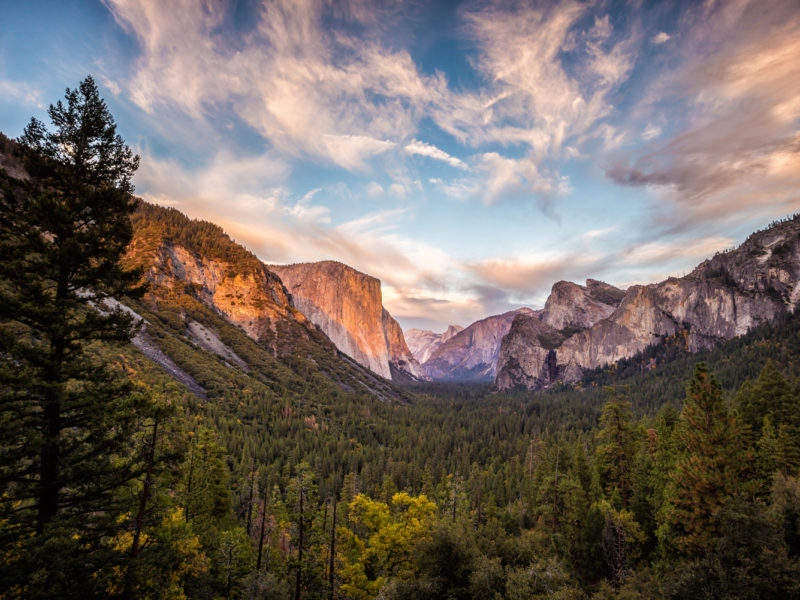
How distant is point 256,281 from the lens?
19512 cm

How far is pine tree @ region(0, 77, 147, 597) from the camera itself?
8961 millimetres

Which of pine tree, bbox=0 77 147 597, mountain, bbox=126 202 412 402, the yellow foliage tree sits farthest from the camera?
mountain, bbox=126 202 412 402

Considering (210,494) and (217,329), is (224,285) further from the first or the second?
(210,494)

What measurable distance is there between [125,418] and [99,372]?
1804 mm

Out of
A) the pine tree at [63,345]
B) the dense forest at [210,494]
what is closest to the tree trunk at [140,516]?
the dense forest at [210,494]

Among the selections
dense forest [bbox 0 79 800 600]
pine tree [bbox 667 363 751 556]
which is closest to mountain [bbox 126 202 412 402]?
dense forest [bbox 0 79 800 600]

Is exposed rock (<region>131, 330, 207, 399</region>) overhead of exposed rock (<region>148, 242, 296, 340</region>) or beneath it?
beneath

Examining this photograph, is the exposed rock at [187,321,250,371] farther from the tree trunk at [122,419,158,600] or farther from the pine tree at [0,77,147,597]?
the pine tree at [0,77,147,597]

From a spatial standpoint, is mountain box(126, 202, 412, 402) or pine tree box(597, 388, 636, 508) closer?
pine tree box(597, 388, 636, 508)

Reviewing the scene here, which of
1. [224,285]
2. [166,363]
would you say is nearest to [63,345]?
[166,363]

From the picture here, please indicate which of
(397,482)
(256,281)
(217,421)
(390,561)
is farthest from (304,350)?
(390,561)

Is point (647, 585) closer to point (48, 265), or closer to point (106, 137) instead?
point (48, 265)

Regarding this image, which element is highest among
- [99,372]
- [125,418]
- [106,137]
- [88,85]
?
[88,85]

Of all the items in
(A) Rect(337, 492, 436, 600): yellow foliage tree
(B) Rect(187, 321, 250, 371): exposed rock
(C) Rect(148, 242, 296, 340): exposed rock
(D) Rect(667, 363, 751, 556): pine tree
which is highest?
(C) Rect(148, 242, 296, 340): exposed rock
